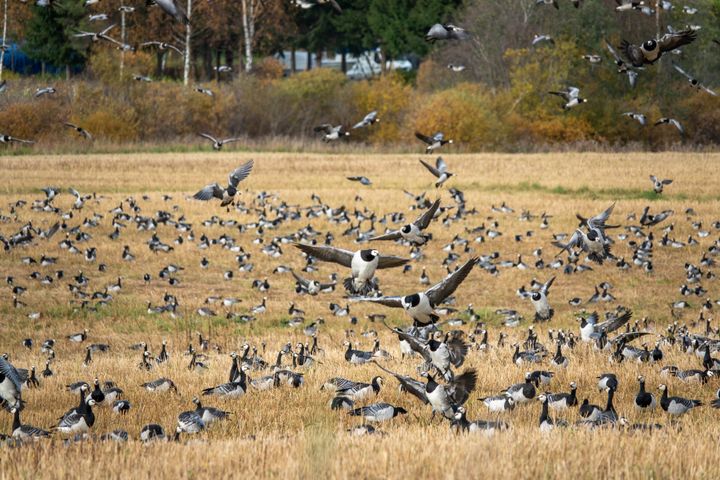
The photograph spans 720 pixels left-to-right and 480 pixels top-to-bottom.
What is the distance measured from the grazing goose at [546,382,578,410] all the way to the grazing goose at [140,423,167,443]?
14.4 feet

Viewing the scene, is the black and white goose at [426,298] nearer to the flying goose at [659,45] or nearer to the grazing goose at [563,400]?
the grazing goose at [563,400]

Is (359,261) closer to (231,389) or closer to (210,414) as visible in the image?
(231,389)

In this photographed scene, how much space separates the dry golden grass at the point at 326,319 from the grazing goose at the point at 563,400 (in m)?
0.40

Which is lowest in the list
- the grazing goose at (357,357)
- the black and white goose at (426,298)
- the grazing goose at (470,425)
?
the grazing goose at (357,357)

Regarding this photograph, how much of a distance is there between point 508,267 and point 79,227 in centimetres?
1268

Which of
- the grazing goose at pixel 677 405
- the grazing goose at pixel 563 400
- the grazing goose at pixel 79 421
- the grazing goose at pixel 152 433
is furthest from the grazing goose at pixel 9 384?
the grazing goose at pixel 677 405

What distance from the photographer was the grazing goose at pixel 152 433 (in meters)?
10.0

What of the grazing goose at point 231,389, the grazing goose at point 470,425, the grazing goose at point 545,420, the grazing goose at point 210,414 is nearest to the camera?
the grazing goose at point 470,425

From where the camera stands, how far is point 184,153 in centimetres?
5672

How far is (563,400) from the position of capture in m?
11.9

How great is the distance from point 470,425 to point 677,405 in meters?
2.75

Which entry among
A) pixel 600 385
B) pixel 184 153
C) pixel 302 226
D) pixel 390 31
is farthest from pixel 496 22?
pixel 600 385

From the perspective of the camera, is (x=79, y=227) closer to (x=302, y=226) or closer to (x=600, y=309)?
(x=302, y=226)

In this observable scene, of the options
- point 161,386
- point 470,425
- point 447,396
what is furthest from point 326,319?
point 470,425
